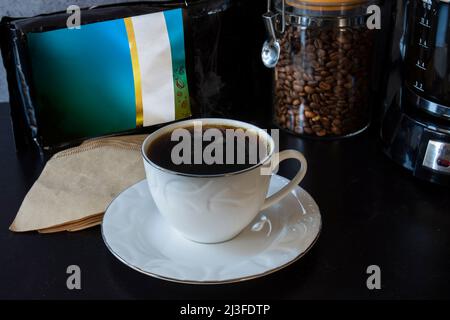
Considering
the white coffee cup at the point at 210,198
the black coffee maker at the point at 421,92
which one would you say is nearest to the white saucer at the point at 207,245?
the white coffee cup at the point at 210,198

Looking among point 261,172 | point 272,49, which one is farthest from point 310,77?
point 261,172

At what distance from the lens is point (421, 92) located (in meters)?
0.70

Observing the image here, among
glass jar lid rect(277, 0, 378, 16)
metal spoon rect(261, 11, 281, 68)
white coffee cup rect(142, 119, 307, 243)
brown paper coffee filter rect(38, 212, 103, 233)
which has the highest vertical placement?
glass jar lid rect(277, 0, 378, 16)

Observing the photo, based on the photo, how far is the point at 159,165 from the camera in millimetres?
557

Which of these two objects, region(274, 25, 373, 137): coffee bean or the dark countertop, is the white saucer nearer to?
the dark countertop

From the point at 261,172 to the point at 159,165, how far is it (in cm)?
9

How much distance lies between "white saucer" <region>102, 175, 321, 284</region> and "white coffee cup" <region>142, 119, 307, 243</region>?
0.05 ft

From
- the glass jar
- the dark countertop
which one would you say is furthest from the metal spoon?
the dark countertop

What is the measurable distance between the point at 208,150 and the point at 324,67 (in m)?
0.25

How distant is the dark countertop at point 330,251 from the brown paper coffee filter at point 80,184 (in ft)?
0.06

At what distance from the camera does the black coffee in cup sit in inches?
21.9

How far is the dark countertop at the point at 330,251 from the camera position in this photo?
1.78 ft

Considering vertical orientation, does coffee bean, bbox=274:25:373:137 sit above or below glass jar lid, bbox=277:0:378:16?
below

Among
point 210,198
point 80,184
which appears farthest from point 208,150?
point 80,184
